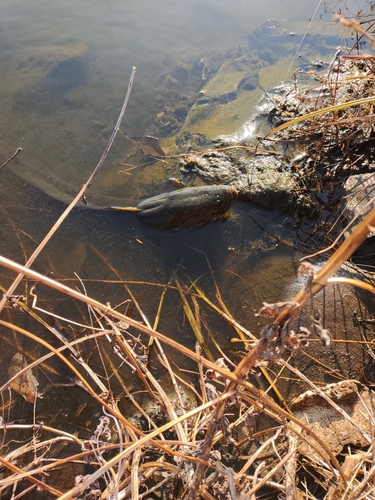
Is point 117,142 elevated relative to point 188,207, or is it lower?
elevated

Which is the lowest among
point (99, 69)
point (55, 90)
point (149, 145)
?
point (149, 145)

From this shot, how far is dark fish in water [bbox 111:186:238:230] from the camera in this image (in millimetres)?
3768

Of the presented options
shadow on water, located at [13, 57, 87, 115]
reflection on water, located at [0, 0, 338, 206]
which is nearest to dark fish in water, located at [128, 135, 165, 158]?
reflection on water, located at [0, 0, 338, 206]

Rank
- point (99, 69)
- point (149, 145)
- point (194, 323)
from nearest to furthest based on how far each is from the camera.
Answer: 1. point (194, 323)
2. point (149, 145)
3. point (99, 69)

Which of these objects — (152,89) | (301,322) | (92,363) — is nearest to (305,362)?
(301,322)

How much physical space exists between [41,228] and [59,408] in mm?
1891

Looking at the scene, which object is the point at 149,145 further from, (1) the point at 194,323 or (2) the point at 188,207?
(1) the point at 194,323

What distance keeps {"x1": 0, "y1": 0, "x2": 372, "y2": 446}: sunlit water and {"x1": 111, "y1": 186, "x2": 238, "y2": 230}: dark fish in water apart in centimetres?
12

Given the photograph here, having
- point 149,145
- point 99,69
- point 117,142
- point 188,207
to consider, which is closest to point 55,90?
point 99,69

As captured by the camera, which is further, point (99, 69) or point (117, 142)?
point (99, 69)

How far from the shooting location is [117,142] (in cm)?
463

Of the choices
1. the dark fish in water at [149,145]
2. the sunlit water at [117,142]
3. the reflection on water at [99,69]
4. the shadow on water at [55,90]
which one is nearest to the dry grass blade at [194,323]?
the sunlit water at [117,142]

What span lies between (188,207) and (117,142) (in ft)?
5.11

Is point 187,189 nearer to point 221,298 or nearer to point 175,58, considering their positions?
point 221,298
